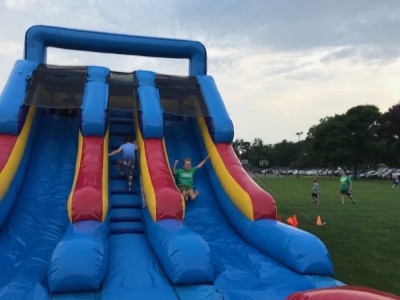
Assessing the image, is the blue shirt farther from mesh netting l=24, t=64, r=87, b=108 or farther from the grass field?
the grass field

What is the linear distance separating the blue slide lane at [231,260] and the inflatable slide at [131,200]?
0.07ft

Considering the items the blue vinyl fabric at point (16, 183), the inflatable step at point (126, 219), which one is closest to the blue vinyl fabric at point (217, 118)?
the inflatable step at point (126, 219)

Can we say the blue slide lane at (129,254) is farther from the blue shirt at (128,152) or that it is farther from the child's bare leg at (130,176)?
the blue shirt at (128,152)

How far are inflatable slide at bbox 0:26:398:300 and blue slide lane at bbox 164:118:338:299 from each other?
0.02m

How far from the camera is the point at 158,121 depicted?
6266mm

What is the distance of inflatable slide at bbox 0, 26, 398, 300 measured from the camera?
3.70 meters

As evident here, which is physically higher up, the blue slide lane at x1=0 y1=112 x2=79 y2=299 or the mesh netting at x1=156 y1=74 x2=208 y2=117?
the mesh netting at x1=156 y1=74 x2=208 y2=117

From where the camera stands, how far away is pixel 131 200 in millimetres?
5691

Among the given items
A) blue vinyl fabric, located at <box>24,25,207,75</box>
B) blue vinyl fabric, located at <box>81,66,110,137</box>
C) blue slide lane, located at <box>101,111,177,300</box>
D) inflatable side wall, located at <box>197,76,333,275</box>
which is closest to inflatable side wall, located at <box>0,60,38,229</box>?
blue vinyl fabric, located at <box>24,25,207,75</box>

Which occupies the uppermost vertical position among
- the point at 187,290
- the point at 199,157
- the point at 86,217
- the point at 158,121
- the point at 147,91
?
the point at 147,91

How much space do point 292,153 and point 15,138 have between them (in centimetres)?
9421

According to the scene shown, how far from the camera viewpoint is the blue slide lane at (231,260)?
377 centimetres

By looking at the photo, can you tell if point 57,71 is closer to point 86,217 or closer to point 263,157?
point 86,217

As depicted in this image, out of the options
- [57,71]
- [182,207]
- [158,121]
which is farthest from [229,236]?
[57,71]
